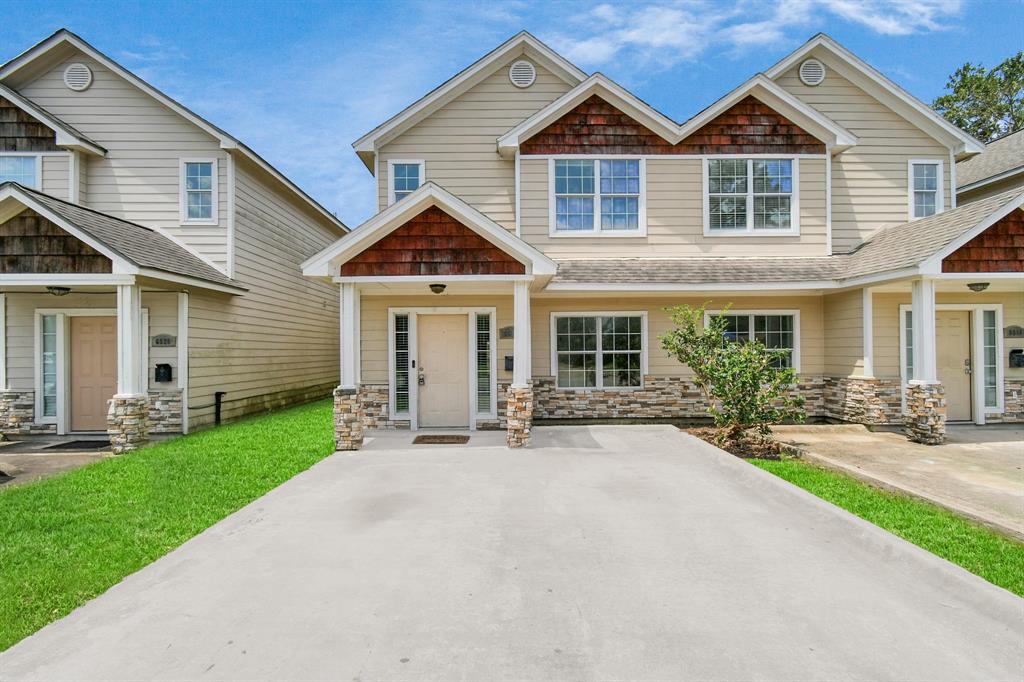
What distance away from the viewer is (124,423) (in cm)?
930

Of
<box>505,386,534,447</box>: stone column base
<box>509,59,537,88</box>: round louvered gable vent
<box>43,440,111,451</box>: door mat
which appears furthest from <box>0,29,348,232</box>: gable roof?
<box>505,386,534,447</box>: stone column base

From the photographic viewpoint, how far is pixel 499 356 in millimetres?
11312

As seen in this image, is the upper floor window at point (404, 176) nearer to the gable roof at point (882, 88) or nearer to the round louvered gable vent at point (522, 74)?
the round louvered gable vent at point (522, 74)

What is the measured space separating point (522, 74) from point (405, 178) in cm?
364

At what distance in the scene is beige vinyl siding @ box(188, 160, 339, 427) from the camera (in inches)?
459

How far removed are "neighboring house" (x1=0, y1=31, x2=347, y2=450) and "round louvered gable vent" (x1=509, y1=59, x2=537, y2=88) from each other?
6362 millimetres

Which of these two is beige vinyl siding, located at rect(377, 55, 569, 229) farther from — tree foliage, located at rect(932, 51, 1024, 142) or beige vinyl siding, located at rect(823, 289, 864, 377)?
tree foliage, located at rect(932, 51, 1024, 142)

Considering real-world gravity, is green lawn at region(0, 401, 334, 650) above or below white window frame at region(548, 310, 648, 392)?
below

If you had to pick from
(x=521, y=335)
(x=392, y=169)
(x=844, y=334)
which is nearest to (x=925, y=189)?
(x=844, y=334)

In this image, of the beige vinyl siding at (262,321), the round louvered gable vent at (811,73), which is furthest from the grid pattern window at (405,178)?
the round louvered gable vent at (811,73)

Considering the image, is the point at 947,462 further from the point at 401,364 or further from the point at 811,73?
the point at 401,364

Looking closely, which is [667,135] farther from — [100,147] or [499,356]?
[100,147]

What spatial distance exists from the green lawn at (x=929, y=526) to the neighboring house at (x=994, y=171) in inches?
441

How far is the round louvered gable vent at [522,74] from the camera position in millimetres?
12367
